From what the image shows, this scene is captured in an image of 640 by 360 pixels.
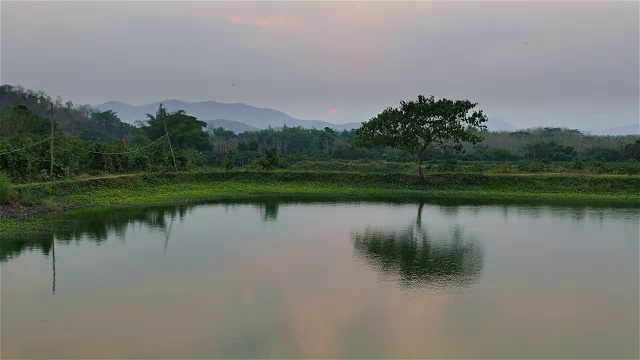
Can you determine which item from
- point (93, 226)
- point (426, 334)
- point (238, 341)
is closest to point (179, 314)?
point (238, 341)

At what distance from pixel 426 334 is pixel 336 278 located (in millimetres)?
3880

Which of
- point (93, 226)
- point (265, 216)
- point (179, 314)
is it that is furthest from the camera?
point (265, 216)

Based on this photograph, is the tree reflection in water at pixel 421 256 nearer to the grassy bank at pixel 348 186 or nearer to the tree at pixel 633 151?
the grassy bank at pixel 348 186

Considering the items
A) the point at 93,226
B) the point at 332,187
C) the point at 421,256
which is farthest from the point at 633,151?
the point at 93,226

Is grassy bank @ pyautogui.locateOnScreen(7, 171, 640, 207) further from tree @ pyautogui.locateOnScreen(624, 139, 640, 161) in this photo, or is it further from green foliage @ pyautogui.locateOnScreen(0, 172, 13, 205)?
tree @ pyautogui.locateOnScreen(624, 139, 640, 161)

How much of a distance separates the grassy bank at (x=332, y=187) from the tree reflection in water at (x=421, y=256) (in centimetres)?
1119

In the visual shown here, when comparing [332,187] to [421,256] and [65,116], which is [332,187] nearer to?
[421,256]

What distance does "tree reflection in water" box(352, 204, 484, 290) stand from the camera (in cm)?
1244

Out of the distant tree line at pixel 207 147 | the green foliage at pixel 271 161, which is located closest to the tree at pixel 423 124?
the distant tree line at pixel 207 147

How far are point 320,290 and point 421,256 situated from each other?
4396 mm

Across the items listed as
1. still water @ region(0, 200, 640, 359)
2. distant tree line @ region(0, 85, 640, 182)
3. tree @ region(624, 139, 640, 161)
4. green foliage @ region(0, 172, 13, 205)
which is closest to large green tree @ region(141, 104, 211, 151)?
distant tree line @ region(0, 85, 640, 182)

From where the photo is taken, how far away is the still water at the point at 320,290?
871 centimetres

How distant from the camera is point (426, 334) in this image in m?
9.06

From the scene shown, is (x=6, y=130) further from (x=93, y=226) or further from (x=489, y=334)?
(x=489, y=334)
